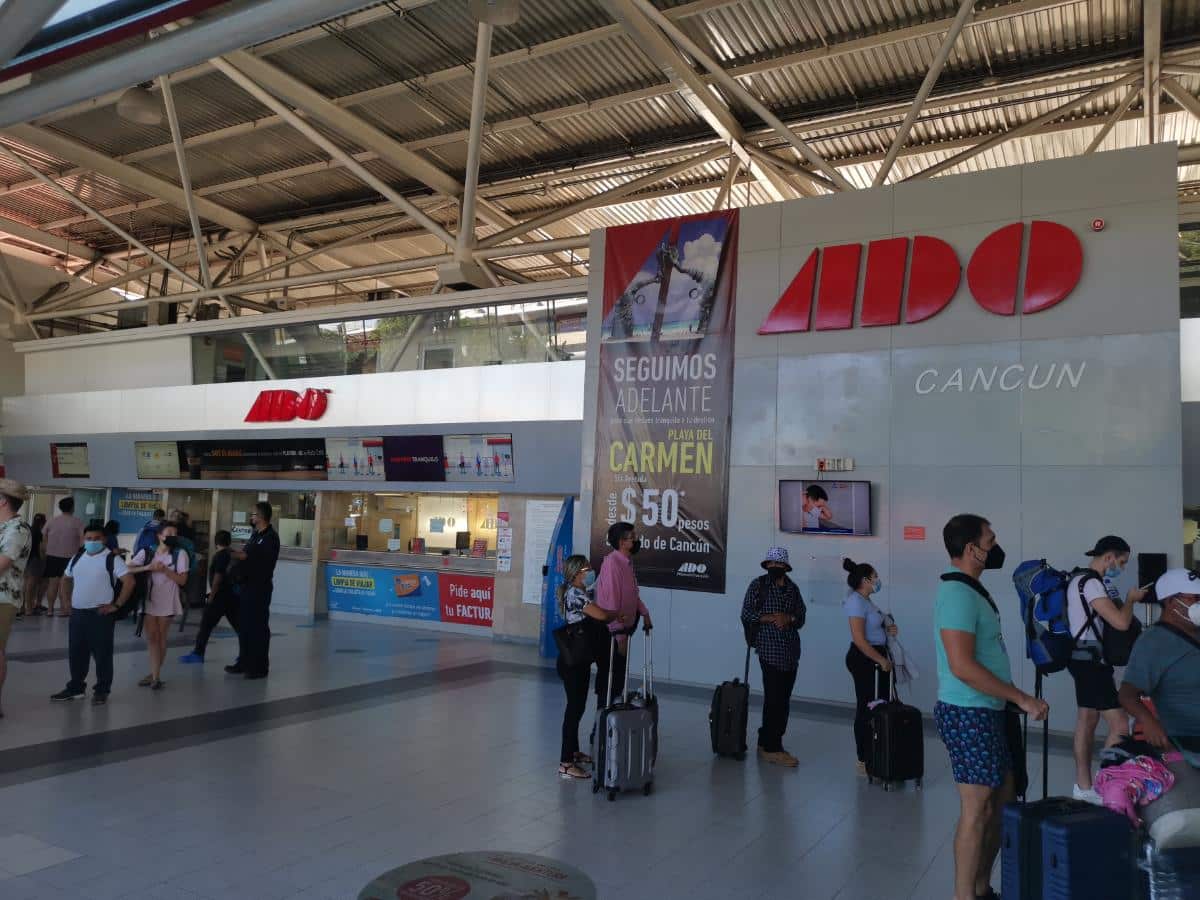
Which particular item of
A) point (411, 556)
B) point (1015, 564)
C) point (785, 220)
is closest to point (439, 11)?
point (785, 220)

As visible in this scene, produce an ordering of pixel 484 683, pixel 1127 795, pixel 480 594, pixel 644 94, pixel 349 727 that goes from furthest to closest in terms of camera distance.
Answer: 1. pixel 480 594
2. pixel 644 94
3. pixel 484 683
4. pixel 349 727
5. pixel 1127 795

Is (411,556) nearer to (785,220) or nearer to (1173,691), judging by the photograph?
(785,220)

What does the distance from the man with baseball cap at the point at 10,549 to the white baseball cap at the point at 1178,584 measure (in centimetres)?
691

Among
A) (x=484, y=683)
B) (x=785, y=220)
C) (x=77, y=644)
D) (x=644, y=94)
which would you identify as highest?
(x=644, y=94)

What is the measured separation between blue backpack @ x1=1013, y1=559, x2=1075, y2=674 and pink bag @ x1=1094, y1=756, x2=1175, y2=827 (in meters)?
2.21

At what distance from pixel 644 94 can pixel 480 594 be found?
758 cm

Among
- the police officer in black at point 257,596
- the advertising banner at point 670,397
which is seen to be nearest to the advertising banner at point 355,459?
the police officer in black at point 257,596

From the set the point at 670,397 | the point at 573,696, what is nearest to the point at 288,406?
the point at 670,397

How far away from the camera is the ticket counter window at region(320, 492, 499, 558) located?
1434 centimetres

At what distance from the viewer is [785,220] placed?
9367mm

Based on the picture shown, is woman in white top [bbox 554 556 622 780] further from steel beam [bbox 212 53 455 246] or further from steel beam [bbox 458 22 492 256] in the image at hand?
steel beam [bbox 212 53 455 246]

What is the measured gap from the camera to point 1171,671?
3.22 meters

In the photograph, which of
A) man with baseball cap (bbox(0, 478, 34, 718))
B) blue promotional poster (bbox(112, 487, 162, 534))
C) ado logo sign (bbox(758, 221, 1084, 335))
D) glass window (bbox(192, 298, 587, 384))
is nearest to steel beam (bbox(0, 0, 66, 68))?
man with baseball cap (bbox(0, 478, 34, 718))

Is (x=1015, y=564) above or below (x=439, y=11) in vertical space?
below
